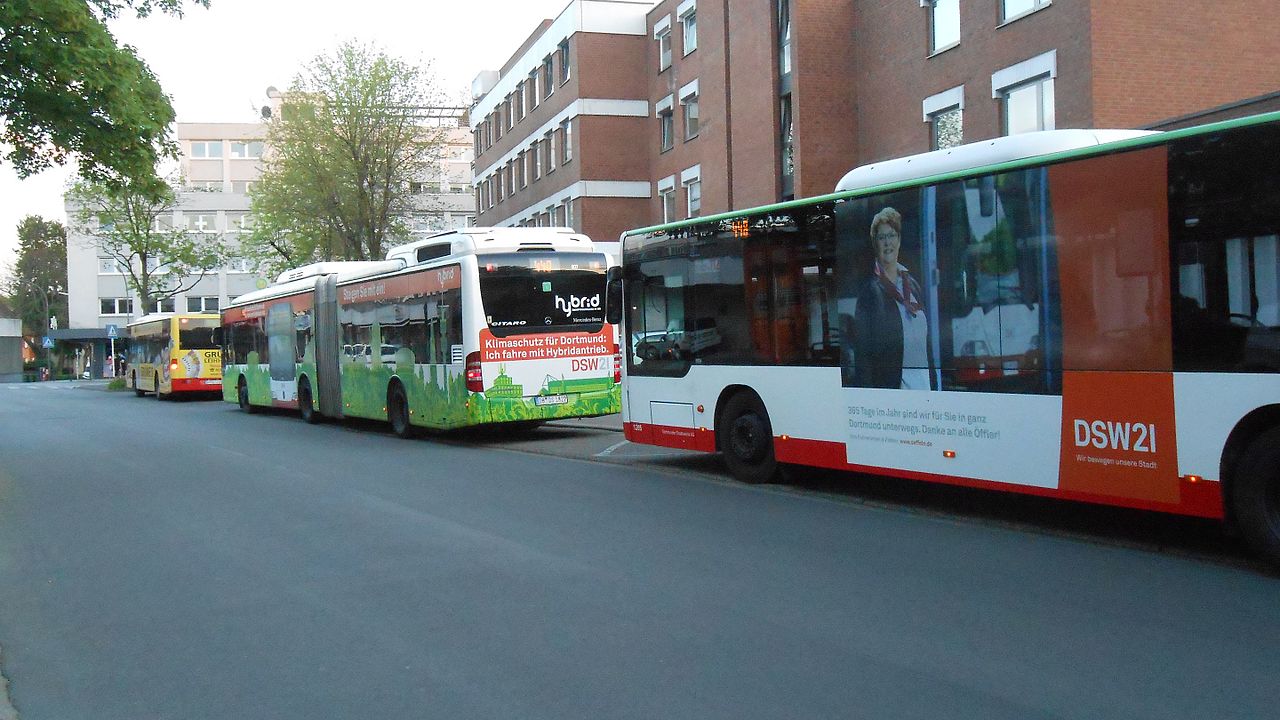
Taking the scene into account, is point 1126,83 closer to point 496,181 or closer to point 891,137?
point 891,137

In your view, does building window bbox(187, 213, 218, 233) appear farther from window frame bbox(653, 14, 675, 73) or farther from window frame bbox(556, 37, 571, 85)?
window frame bbox(653, 14, 675, 73)

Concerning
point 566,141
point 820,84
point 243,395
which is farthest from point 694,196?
point 243,395

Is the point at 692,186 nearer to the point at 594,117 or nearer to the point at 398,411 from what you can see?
the point at 594,117

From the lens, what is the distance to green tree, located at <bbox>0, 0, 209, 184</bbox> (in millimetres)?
14883

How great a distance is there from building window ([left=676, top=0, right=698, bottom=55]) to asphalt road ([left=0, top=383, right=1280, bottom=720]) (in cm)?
2579

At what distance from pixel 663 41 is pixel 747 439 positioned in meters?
28.6

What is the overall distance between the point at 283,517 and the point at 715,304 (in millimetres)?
4870

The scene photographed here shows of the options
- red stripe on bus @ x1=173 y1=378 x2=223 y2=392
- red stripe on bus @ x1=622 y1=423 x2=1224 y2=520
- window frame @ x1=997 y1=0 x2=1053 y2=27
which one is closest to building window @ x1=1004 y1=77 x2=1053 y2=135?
window frame @ x1=997 y1=0 x2=1053 y2=27

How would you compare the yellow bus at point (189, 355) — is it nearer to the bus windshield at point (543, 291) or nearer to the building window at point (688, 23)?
the building window at point (688, 23)

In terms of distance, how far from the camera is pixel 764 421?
1151 cm

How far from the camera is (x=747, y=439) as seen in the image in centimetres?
1168

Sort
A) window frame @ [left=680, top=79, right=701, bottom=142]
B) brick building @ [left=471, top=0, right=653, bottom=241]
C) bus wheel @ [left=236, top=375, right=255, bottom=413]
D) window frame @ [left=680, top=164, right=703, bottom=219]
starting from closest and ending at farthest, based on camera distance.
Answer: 1. bus wheel @ [left=236, top=375, right=255, bottom=413]
2. window frame @ [left=680, top=164, right=703, bottom=219]
3. window frame @ [left=680, top=79, right=701, bottom=142]
4. brick building @ [left=471, top=0, right=653, bottom=241]

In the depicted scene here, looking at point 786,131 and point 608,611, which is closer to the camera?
point 608,611

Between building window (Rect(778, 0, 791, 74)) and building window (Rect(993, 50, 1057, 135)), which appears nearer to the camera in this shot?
building window (Rect(993, 50, 1057, 135))
